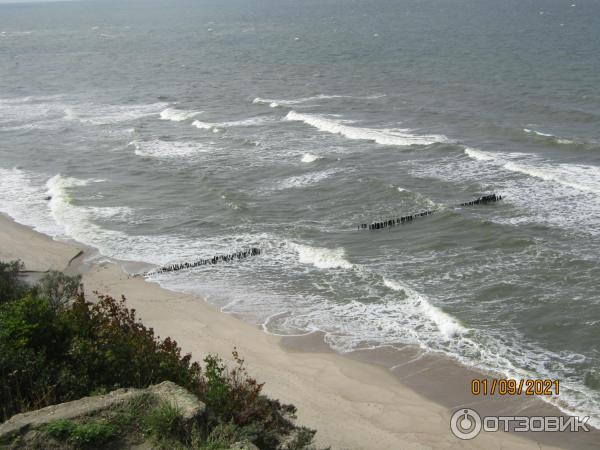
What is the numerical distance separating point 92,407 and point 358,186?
84.7 ft

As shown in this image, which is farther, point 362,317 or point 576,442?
point 362,317

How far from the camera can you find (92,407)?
38.2 ft

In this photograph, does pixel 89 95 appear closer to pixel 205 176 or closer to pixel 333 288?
pixel 205 176

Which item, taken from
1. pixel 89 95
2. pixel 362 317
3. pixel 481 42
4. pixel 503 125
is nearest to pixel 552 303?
pixel 362 317

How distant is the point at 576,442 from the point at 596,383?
2812 mm

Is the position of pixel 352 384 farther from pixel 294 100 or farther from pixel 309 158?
pixel 294 100

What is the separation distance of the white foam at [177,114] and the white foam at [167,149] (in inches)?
305

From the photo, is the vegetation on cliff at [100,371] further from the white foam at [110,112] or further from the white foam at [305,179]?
the white foam at [110,112]

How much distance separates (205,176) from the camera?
39750 millimetres

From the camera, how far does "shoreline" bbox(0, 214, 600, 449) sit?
16.6 metres

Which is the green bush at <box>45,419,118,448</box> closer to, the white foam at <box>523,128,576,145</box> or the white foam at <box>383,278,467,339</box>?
the white foam at <box>383,278,467,339</box>

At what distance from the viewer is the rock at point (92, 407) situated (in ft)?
36.6
